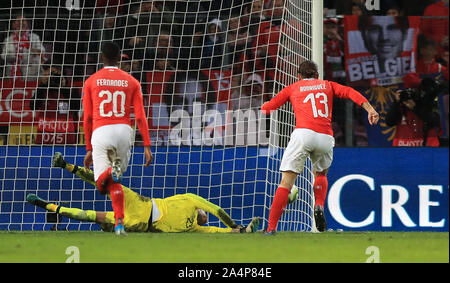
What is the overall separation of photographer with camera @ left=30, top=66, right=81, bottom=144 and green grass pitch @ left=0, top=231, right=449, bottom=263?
10.6ft

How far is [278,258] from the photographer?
6.12 m

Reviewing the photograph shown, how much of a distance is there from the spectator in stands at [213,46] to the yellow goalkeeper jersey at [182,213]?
2829mm

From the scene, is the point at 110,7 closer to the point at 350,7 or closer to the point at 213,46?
the point at 213,46

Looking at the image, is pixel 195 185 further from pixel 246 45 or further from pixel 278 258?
pixel 278 258

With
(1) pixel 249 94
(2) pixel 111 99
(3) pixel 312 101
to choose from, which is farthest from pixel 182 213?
(1) pixel 249 94

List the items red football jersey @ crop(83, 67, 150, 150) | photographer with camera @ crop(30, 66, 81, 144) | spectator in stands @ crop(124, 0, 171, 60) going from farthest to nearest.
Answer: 1. spectator in stands @ crop(124, 0, 171, 60)
2. photographer with camera @ crop(30, 66, 81, 144)
3. red football jersey @ crop(83, 67, 150, 150)

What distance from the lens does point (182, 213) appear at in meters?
9.29

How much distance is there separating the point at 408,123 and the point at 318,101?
11.7ft

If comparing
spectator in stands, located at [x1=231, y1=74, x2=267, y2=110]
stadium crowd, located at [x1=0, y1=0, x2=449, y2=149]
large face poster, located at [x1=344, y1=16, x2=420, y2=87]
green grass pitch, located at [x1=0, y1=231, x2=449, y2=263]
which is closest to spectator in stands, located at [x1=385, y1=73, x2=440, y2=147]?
stadium crowd, located at [x1=0, y1=0, x2=449, y2=149]

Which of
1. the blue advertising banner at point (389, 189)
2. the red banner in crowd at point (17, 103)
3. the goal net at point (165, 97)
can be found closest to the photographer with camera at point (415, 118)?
the blue advertising banner at point (389, 189)

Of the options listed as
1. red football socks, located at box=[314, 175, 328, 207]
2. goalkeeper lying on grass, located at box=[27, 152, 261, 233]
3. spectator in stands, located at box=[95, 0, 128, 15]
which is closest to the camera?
red football socks, located at box=[314, 175, 328, 207]

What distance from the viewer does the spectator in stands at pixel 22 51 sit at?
39.0 ft

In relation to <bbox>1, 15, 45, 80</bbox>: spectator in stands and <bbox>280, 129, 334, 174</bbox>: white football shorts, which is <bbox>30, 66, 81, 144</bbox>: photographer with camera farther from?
<bbox>280, 129, 334, 174</bbox>: white football shorts

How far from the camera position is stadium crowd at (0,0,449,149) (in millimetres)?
11656
